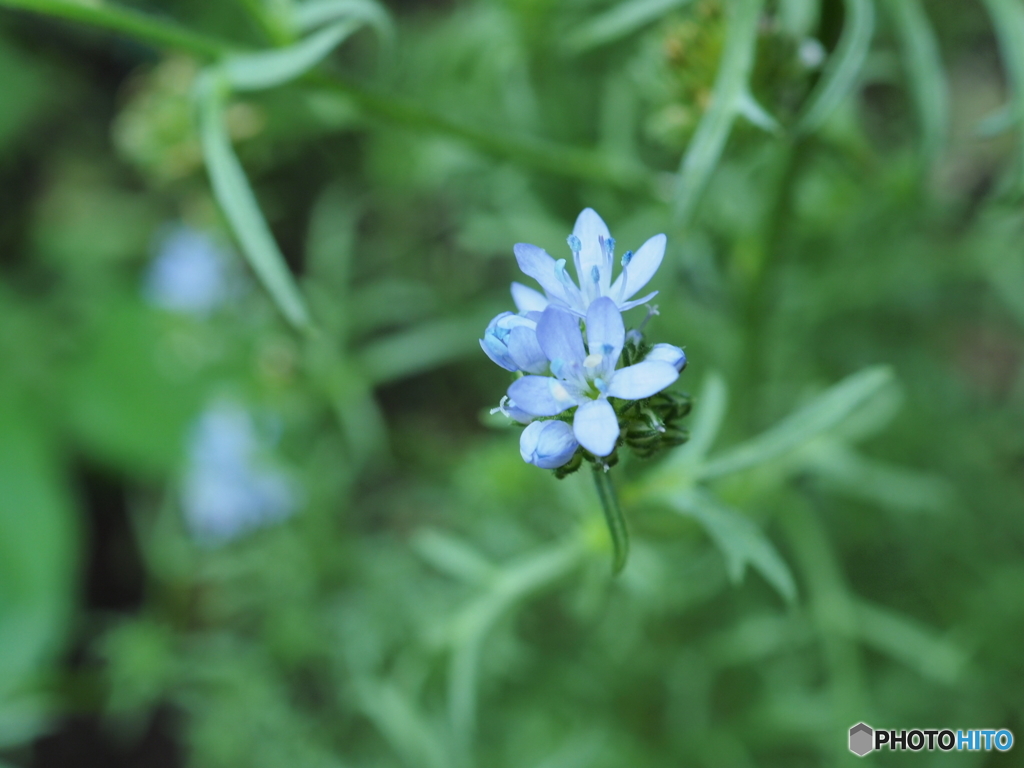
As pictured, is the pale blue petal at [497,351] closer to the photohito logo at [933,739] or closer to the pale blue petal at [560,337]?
the pale blue petal at [560,337]

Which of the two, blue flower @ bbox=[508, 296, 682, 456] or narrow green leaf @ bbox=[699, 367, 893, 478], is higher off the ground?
narrow green leaf @ bbox=[699, 367, 893, 478]

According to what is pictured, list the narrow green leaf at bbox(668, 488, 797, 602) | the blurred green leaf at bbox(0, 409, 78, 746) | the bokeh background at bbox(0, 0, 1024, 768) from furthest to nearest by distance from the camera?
the blurred green leaf at bbox(0, 409, 78, 746), the bokeh background at bbox(0, 0, 1024, 768), the narrow green leaf at bbox(668, 488, 797, 602)

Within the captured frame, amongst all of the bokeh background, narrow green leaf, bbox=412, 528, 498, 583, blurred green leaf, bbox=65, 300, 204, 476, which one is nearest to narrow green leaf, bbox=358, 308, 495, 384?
the bokeh background

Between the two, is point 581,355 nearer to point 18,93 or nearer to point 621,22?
point 621,22

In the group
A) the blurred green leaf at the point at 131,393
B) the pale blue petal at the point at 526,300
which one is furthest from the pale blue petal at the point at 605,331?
the blurred green leaf at the point at 131,393

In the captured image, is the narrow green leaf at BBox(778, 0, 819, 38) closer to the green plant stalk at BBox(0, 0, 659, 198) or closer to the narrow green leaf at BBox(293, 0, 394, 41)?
the green plant stalk at BBox(0, 0, 659, 198)

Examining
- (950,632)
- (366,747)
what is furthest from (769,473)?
(366,747)
